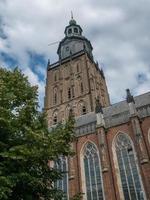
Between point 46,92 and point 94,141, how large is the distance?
24082mm

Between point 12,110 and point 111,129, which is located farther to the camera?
point 111,129

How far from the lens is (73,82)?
1752 inches

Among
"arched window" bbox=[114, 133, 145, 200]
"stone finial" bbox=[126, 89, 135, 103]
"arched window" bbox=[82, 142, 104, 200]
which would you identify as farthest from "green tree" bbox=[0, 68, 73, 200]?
"stone finial" bbox=[126, 89, 135, 103]

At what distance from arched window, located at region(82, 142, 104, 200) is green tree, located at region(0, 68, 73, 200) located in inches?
472

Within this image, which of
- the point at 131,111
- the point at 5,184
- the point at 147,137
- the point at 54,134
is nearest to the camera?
the point at 5,184

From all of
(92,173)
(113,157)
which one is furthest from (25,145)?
(92,173)

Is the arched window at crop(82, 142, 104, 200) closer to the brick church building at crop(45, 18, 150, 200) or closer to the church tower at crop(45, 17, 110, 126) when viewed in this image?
the brick church building at crop(45, 18, 150, 200)

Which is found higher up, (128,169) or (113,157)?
(113,157)

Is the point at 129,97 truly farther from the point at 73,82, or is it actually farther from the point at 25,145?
the point at 73,82

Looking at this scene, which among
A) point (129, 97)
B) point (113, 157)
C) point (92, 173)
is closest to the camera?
point (113, 157)

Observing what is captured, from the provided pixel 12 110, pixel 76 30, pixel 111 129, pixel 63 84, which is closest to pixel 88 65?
pixel 63 84

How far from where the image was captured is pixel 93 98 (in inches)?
1588

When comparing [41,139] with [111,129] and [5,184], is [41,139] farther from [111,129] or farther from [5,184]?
[111,129]

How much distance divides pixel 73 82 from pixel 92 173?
24.6 m
